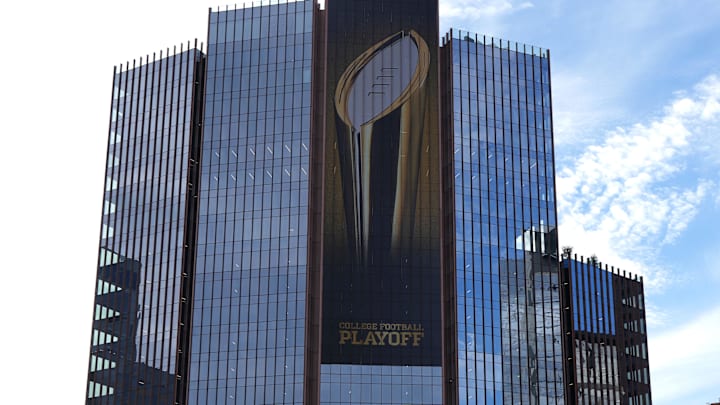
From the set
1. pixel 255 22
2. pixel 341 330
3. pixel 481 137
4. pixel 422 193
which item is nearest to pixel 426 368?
pixel 341 330

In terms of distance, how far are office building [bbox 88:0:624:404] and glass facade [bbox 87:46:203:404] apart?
1.04 feet

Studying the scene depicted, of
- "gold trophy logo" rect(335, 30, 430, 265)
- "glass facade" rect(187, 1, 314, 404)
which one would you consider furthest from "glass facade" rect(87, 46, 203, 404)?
"gold trophy logo" rect(335, 30, 430, 265)

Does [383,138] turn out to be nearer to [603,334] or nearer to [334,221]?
[334,221]

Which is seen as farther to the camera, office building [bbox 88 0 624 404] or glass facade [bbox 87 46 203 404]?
glass facade [bbox 87 46 203 404]

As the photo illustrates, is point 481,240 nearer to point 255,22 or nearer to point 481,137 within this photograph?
point 481,137

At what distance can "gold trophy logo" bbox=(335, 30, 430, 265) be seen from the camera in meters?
132

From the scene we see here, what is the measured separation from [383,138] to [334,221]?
1330cm

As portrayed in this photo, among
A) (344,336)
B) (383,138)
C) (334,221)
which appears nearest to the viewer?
(344,336)

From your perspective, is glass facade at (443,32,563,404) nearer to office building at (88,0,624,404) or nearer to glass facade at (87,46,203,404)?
office building at (88,0,624,404)

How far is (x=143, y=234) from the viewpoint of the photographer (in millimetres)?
142125

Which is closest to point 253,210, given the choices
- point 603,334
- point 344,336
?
point 344,336

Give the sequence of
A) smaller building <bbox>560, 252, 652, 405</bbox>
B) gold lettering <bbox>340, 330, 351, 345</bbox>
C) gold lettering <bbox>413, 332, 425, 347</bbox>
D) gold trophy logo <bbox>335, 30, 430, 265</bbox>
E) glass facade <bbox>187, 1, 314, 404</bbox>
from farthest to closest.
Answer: smaller building <bbox>560, 252, 652, 405</bbox> < gold trophy logo <bbox>335, 30, 430, 265</bbox> < glass facade <bbox>187, 1, 314, 404</bbox> < gold lettering <bbox>413, 332, 425, 347</bbox> < gold lettering <bbox>340, 330, 351, 345</bbox>

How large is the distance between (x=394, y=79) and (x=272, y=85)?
57.1 feet

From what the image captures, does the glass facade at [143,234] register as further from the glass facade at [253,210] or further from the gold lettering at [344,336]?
the gold lettering at [344,336]
